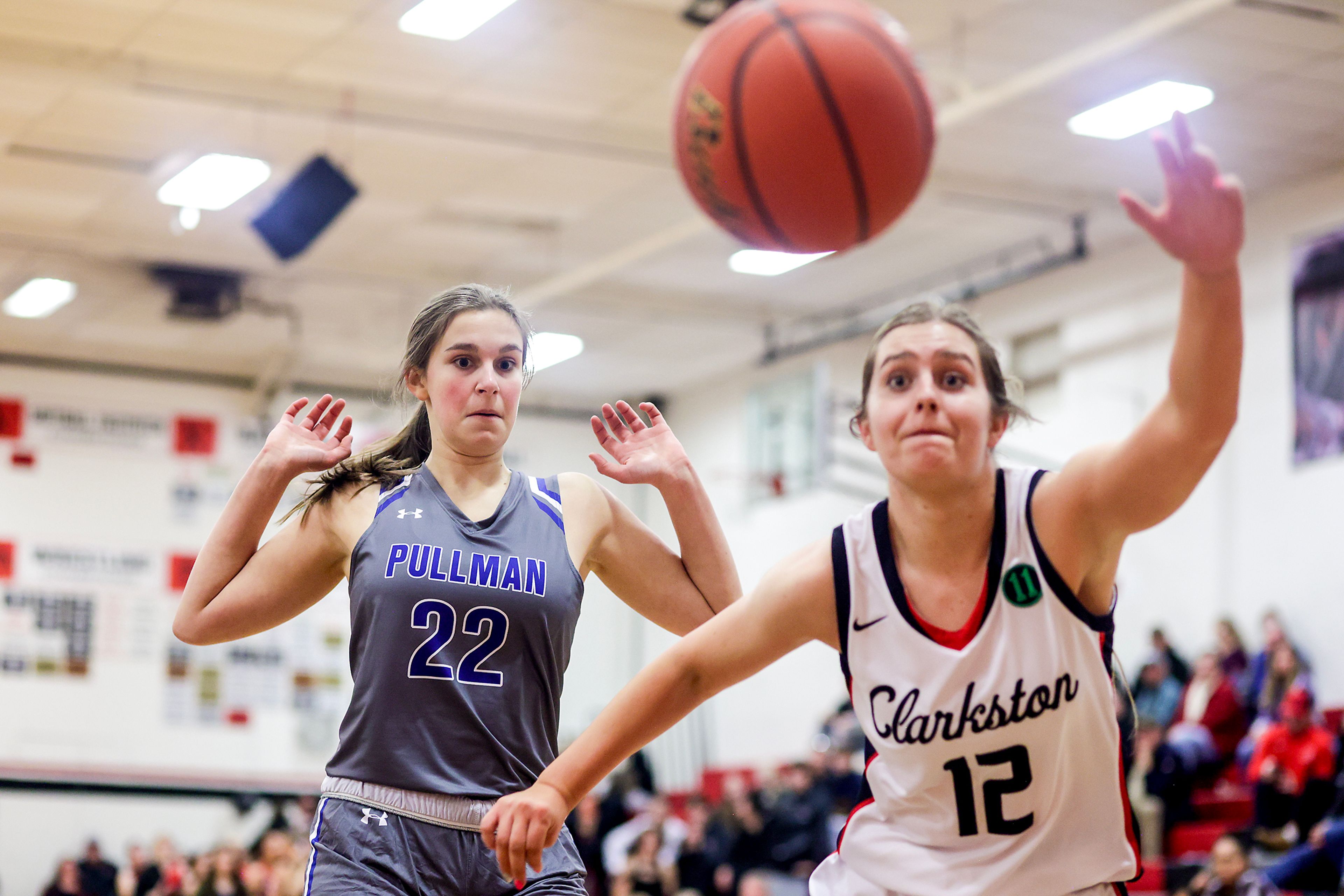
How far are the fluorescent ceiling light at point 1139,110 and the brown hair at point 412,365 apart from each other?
9.52 meters

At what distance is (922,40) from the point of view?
38.8 ft

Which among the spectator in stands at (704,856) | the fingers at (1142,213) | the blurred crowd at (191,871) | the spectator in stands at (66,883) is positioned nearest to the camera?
the fingers at (1142,213)

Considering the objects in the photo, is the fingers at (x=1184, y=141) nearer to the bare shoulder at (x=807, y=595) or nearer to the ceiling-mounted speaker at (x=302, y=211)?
the bare shoulder at (x=807, y=595)

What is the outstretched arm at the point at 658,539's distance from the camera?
3979 millimetres

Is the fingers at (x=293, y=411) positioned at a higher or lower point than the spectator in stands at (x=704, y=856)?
higher

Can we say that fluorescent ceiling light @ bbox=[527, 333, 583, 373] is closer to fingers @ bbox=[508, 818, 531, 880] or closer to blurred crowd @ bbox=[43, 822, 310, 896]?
blurred crowd @ bbox=[43, 822, 310, 896]

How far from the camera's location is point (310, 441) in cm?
390

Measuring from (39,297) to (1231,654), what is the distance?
509 inches

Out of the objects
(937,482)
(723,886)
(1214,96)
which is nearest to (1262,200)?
(1214,96)

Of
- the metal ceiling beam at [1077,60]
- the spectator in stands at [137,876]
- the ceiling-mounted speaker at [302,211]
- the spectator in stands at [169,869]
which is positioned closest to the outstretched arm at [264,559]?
the metal ceiling beam at [1077,60]

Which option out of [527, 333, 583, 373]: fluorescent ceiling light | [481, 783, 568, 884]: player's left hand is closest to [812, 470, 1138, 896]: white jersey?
[481, 783, 568, 884]: player's left hand

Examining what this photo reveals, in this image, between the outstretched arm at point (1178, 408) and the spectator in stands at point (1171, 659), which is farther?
the spectator in stands at point (1171, 659)

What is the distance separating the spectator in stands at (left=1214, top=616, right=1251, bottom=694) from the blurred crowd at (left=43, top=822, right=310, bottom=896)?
792 cm

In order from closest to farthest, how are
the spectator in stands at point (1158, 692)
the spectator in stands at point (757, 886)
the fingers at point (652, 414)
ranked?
the fingers at point (652, 414) → the spectator in stands at point (757, 886) → the spectator in stands at point (1158, 692)
